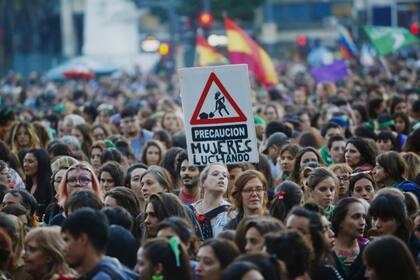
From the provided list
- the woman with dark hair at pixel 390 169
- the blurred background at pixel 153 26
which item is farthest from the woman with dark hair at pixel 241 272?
the blurred background at pixel 153 26

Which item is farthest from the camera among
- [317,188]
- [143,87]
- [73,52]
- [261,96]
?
[73,52]

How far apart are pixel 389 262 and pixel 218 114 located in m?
4.28

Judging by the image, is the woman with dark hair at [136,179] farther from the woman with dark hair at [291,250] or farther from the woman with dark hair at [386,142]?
the woman with dark hair at [291,250]

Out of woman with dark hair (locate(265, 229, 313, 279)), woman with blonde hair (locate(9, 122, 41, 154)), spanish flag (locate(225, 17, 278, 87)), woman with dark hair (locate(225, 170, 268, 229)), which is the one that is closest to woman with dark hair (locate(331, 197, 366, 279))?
woman with dark hair (locate(225, 170, 268, 229))

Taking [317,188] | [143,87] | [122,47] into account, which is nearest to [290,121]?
[317,188]

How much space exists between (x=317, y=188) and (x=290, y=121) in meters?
7.64

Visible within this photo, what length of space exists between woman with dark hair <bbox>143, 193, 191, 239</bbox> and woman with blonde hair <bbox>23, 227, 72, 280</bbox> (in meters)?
1.47

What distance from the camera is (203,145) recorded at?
13.5 metres

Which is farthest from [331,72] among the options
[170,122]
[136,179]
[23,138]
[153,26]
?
[153,26]

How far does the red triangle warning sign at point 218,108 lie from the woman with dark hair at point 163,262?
400 centimetres

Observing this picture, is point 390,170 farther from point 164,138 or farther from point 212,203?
point 164,138

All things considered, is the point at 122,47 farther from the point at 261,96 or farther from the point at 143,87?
the point at 261,96

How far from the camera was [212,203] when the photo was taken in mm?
13008

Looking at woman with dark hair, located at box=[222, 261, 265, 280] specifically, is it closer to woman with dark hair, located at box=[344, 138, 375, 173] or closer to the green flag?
woman with dark hair, located at box=[344, 138, 375, 173]
